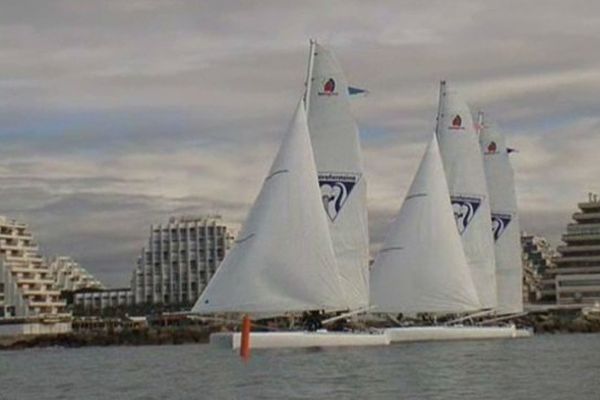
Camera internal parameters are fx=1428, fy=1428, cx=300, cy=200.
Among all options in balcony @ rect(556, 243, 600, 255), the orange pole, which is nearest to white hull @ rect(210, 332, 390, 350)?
the orange pole

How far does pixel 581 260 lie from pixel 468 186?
102583mm

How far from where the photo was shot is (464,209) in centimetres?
9594

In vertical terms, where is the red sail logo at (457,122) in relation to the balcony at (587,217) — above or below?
below

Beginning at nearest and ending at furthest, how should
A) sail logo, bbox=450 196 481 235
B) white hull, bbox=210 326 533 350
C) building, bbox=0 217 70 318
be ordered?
white hull, bbox=210 326 533 350 < sail logo, bbox=450 196 481 235 < building, bbox=0 217 70 318

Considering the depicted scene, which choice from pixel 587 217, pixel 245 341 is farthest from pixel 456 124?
pixel 587 217

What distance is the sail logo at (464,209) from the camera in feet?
313

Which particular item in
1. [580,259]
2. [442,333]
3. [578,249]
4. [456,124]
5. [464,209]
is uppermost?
[578,249]

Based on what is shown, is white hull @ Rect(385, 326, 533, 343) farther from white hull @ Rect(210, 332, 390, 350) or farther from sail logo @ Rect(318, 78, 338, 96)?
sail logo @ Rect(318, 78, 338, 96)

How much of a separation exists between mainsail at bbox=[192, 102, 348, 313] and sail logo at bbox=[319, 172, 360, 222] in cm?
270

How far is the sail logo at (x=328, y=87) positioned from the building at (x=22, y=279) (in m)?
110

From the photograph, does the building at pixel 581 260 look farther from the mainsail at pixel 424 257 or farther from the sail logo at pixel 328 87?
the sail logo at pixel 328 87

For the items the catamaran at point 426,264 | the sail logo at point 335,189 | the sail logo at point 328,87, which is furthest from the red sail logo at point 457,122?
the sail logo at point 328,87

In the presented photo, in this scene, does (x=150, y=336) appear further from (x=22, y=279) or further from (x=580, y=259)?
(x=580, y=259)

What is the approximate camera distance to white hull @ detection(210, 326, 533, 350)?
6910 cm
